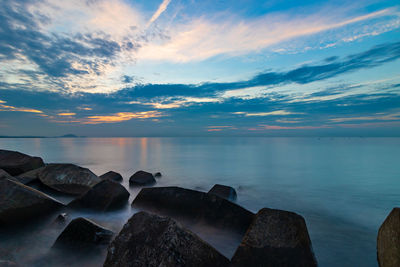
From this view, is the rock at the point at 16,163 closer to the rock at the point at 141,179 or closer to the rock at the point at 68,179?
the rock at the point at 68,179

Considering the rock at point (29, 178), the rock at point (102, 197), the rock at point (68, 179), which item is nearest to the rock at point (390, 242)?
the rock at point (102, 197)

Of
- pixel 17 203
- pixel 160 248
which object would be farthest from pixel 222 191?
pixel 17 203

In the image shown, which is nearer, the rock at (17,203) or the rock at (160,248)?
the rock at (160,248)

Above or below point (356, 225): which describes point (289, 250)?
above

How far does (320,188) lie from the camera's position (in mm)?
14398

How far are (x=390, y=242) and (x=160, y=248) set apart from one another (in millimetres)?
3325

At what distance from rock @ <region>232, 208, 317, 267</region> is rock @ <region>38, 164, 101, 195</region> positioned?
284 inches

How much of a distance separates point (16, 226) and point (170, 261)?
472cm

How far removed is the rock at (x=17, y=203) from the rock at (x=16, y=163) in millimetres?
6903

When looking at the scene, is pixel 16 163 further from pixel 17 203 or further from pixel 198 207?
pixel 198 207

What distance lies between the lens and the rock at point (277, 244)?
3.52 metres

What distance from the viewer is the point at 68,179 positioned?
8.81m

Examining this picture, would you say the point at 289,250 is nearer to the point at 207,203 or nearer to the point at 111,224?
the point at 207,203

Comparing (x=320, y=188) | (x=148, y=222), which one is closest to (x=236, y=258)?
(x=148, y=222)
